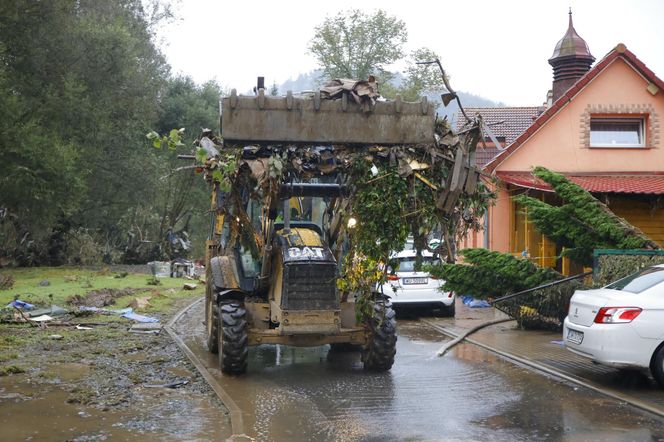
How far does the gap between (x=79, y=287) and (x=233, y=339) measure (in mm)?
14762

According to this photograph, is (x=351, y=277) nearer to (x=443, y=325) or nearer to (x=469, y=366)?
(x=469, y=366)

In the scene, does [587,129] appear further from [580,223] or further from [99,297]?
[99,297]

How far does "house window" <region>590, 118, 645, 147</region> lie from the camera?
2278 centimetres

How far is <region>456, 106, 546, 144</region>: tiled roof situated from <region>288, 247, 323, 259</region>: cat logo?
1942 cm

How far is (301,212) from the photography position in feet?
38.2

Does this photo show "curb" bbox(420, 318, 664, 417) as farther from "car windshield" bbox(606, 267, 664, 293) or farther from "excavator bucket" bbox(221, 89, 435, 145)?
"excavator bucket" bbox(221, 89, 435, 145)

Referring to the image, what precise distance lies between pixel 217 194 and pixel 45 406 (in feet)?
13.5

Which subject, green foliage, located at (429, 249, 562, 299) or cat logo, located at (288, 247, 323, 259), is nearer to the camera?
cat logo, located at (288, 247, 323, 259)

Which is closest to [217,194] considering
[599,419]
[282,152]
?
[282,152]

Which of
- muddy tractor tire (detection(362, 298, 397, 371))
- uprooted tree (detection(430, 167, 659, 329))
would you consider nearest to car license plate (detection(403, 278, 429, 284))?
uprooted tree (detection(430, 167, 659, 329))

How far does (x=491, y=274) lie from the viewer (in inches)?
581

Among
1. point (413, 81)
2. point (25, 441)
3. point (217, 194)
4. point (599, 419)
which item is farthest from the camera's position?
point (413, 81)

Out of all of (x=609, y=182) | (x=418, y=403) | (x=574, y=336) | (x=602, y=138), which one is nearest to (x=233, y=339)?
(x=418, y=403)

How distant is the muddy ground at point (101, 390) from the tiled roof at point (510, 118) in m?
19.5
